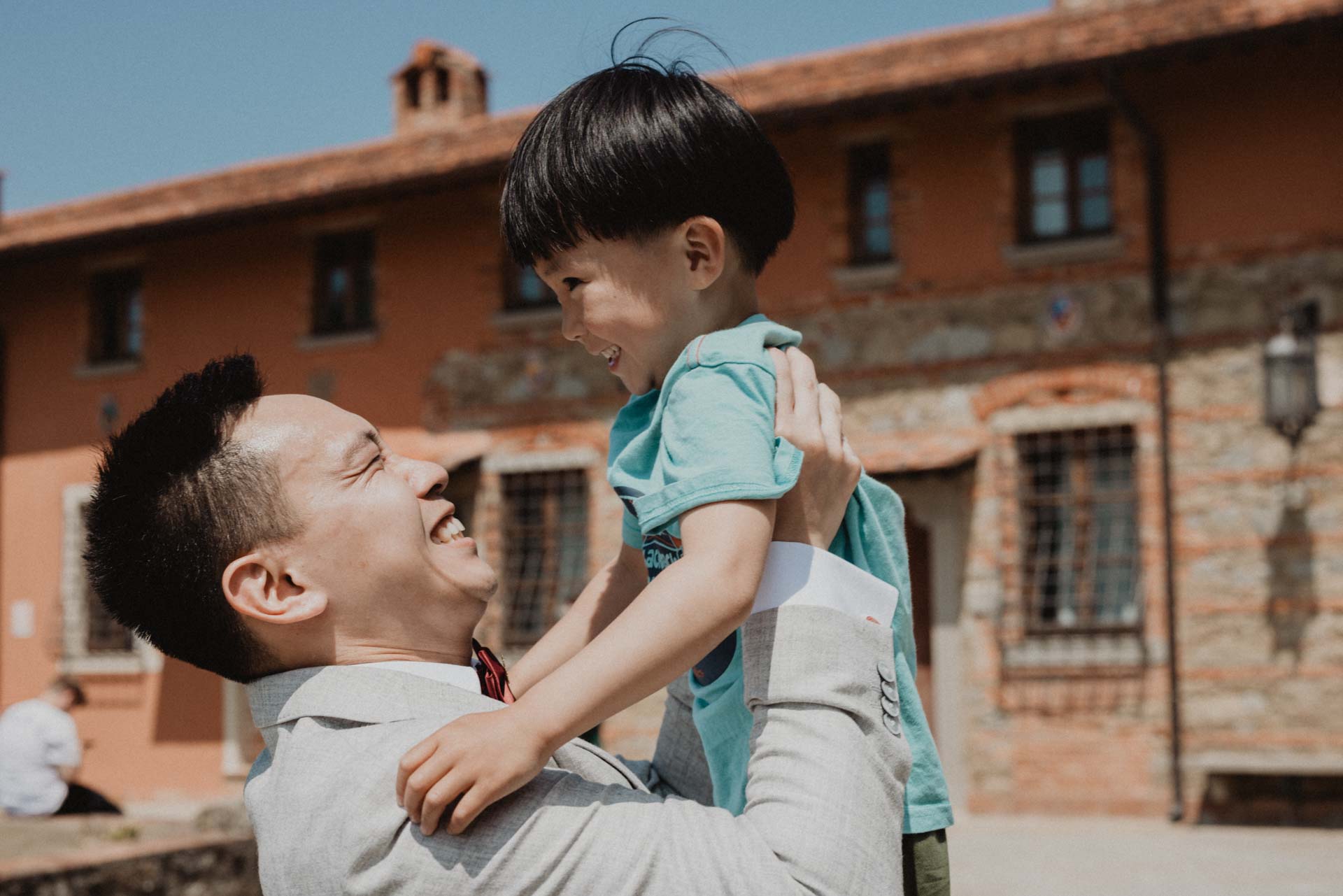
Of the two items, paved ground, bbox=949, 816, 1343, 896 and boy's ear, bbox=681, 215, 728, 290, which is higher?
boy's ear, bbox=681, 215, 728, 290

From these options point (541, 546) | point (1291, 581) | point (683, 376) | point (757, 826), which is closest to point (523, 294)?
point (541, 546)

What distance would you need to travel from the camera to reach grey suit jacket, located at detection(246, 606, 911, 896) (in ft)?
4.30

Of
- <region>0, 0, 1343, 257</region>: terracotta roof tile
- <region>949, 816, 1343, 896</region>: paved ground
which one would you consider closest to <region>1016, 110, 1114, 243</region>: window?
<region>0, 0, 1343, 257</region>: terracotta roof tile

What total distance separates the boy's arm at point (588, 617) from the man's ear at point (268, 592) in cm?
39

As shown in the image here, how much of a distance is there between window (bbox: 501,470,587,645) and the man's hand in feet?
42.7

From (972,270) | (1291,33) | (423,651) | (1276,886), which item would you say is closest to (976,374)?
(972,270)

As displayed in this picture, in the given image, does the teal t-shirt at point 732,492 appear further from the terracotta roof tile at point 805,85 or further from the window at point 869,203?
the window at point 869,203

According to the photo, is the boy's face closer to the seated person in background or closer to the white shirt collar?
the white shirt collar

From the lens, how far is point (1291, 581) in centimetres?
1148

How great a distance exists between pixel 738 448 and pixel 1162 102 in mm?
12037

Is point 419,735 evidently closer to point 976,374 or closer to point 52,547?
point 976,374

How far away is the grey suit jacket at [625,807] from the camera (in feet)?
4.30

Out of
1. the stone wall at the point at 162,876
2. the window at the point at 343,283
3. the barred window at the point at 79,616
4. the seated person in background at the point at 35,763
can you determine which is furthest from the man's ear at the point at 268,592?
the barred window at the point at 79,616

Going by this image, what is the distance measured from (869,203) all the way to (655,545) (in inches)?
489
